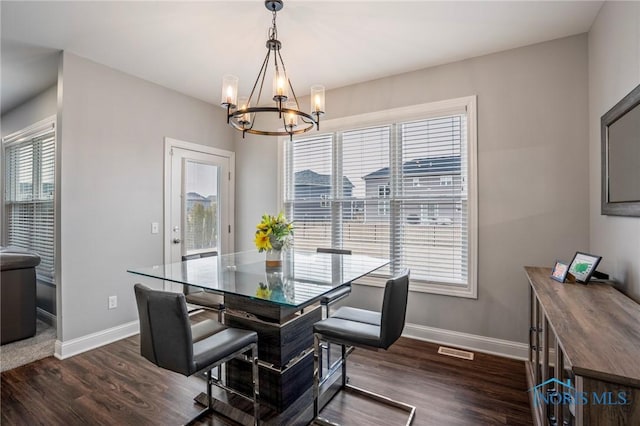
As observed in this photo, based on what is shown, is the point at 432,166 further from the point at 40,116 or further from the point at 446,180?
the point at 40,116

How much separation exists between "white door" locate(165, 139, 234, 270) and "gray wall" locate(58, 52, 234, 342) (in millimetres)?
142

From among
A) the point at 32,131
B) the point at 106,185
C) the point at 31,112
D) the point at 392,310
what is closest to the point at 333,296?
the point at 392,310

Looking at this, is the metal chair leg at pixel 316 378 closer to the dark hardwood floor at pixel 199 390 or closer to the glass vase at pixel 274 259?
the dark hardwood floor at pixel 199 390

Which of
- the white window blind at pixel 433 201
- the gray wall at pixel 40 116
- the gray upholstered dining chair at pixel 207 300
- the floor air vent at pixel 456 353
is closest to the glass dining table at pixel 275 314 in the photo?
the gray upholstered dining chair at pixel 207 300

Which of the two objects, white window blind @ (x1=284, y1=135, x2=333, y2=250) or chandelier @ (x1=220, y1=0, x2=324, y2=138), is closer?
chandelier @ (x1=220, y1=0, x2=324, y2=138)

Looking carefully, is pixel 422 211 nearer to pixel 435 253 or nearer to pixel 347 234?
pixel 435 253

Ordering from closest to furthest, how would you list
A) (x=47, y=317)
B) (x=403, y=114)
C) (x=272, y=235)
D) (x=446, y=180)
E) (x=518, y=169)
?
(x=272, y=235), (x=518, y=169), (x=446, y=180), (x=403, y=114), (x=47, y=317)

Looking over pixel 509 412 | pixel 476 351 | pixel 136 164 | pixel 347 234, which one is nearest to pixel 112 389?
pixel 136 164

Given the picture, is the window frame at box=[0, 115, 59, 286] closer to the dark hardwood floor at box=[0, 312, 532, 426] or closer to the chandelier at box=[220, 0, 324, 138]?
the dark hardwood floor at box=[0, 312, 532, 426]

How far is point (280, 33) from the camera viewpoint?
8.54 ft

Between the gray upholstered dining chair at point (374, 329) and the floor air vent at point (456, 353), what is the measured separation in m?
1.00

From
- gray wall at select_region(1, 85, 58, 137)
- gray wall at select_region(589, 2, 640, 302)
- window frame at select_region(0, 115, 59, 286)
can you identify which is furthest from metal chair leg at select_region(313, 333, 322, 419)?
gray wall at select_region(1, 85, 58, 137)

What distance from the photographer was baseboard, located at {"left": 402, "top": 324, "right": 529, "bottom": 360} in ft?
9.15

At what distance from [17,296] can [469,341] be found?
4.60 m
